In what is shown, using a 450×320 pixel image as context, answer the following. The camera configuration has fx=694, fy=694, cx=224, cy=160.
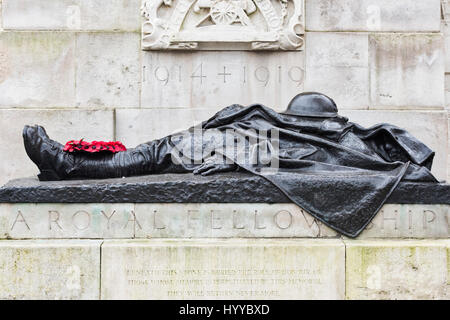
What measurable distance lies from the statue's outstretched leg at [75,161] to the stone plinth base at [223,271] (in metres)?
0.78

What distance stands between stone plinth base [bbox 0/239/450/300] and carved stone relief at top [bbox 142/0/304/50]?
304 cm

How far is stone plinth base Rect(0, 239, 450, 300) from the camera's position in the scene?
5645 mm

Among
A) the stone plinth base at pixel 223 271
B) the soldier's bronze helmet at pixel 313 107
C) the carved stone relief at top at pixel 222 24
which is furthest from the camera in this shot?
the carved stone relief at top at pixel 222 24

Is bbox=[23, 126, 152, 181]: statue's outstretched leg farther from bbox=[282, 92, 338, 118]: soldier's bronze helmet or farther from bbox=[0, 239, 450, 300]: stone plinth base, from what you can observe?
bbox=[282, 92, 338, 118]: soldier's bronze helmet

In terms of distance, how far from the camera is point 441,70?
8.09 m

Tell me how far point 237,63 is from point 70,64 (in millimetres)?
1940

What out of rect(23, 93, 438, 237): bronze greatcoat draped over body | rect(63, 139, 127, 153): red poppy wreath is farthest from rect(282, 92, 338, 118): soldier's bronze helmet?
rect(63, 139, 127, 153): red poppy wreath

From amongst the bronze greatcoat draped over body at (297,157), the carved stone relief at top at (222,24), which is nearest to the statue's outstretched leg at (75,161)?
the bronze greatcoat draped over body at (297,157)

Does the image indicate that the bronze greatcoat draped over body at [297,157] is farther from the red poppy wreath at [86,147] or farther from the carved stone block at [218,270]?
the carved stone block at [218,270]

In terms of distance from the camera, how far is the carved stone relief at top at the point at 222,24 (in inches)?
313

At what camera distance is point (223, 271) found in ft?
18.6

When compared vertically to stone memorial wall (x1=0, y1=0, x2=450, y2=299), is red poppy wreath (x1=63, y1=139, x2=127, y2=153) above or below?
below
